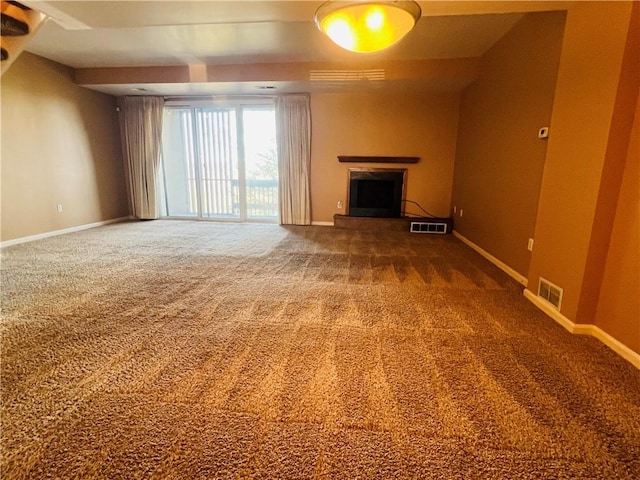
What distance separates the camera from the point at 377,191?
5281 millimetres

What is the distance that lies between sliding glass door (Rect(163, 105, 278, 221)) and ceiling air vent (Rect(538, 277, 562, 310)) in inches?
175

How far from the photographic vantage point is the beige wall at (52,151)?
3857mm

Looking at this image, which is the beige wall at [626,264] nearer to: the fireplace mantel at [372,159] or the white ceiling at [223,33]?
the white ceiling at [223,33]

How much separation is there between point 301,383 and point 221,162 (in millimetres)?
5117

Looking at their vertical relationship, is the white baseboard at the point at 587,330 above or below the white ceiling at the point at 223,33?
below

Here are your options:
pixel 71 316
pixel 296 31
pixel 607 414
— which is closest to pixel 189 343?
pixel 71 316

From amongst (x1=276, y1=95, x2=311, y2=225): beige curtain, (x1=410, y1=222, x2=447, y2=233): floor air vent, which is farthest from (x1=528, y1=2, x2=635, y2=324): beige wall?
(x1=276, y1=95, x2=311, y2=225): beige curtain

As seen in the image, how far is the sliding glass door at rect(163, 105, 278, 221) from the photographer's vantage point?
5473 millimetres

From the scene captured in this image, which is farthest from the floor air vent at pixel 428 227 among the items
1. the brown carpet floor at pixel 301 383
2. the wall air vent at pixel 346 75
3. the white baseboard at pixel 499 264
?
the wall air vent at pixel 346 75

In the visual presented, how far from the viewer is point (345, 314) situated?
2088 millimetres

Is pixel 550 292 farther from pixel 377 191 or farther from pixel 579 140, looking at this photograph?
pixel 377 191

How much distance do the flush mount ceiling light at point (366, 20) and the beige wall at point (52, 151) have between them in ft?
15.2

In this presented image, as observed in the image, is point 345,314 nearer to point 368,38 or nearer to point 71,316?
point 368,38

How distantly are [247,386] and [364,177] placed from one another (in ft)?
14.6
